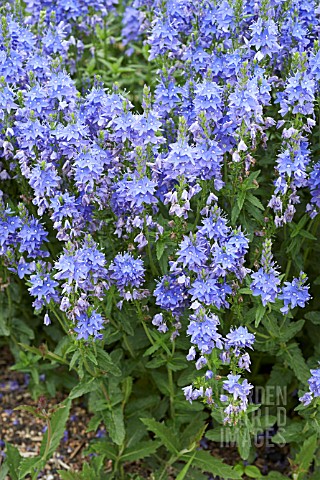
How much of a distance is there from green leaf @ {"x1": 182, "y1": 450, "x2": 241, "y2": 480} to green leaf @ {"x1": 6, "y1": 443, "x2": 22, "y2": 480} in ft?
3.70

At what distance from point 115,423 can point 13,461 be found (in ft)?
2.55

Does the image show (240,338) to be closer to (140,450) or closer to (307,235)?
(307,235)

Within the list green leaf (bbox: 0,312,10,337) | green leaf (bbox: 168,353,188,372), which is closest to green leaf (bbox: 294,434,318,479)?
green leaf (bbox: 168,353,188,372)

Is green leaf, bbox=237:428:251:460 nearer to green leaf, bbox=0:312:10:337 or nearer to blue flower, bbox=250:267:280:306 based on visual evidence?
blue flower, bbox=250:267:280:306

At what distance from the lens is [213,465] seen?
4.26 meters

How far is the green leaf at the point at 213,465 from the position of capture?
4219 millimetres

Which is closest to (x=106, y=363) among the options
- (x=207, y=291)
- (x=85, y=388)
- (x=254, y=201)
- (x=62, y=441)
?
(x=85, y=388)

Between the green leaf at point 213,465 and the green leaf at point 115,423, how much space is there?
0.44 meters

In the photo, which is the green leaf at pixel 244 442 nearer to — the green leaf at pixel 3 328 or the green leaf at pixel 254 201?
the green leaf at pixel 254 201

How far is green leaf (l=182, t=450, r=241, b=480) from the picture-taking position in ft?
13.8

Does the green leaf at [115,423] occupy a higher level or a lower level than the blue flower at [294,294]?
lower

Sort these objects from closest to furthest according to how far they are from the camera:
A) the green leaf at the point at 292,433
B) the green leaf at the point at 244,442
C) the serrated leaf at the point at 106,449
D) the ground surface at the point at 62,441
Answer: the green leaf at the point at 244,442, the green leaf at the point at 292,433, the serrated leaf at the point at 106,449, the ground surface at the point at 62,441

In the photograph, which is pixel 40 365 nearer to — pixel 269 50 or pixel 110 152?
pixel 110 152

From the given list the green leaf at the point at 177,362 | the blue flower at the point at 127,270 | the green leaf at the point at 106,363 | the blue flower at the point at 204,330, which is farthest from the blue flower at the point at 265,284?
the green leaf at the point at 106,363
